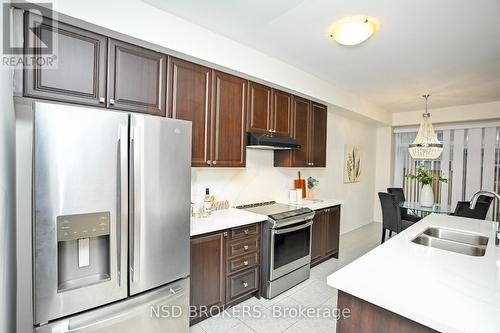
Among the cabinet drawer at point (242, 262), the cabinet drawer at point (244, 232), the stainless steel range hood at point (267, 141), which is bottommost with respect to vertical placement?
the cabinet drawer at point (242, 262)

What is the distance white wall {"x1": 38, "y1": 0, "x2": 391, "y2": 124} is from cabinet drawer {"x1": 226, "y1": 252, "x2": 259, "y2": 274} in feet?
6.32

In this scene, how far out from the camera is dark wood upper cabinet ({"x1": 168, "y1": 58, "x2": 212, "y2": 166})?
2.07m

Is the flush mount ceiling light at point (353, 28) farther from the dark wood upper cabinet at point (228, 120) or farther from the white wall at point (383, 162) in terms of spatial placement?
the white wall at point (383, 162)

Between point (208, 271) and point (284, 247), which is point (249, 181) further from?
point (208, 271)

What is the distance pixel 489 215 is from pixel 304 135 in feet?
15.0

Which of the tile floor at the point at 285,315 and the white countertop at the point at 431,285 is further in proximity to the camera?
the tile floor at the point at 285,315

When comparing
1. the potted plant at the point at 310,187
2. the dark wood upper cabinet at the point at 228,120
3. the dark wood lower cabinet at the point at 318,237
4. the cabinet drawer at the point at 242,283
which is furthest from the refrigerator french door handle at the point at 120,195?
the potted plant at the point at 310,187

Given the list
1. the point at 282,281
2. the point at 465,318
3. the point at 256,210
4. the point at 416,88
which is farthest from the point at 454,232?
the point at 416,88

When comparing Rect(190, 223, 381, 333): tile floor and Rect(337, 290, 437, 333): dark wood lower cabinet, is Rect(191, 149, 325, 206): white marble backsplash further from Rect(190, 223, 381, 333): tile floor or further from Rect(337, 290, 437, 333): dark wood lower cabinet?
Rect(337, 290, 437, 333): dark wood lower cabinet

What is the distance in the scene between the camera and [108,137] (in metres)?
1.41

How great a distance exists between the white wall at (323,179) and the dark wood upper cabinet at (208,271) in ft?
2.22

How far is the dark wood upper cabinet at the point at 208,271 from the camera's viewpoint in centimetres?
201

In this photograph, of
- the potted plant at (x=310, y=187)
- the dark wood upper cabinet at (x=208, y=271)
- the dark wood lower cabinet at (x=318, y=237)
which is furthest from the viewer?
the potted plant at (x=310, y=187)

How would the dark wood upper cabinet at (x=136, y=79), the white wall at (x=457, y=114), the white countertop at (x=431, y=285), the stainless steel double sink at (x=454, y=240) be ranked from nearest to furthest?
the white countertop at (x=431, y=285) < the dark wood upper cabinet at (x=136, y=79) < the stainless steel double sink at (x=454, y=240) < the white wall at (x=457, y=114)
